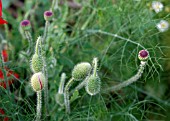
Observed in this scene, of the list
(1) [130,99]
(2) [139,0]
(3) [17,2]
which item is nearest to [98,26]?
(2) [139,0]

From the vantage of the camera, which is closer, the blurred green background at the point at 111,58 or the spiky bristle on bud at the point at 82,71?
the spiky bristle on bud at the point at 82,71

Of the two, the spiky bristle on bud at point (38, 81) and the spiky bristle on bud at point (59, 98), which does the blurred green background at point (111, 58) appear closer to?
the spiky bristle on bud at point (59, 98)

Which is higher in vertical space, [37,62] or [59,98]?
[37,62]

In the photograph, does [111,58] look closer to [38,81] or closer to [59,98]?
[59,98]

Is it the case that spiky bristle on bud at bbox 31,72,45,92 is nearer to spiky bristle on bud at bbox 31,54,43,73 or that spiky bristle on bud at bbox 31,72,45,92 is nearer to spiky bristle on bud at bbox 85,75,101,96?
spiky bristle on bud at bbox 31,54,43,73

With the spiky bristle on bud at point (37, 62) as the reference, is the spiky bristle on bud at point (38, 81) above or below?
below

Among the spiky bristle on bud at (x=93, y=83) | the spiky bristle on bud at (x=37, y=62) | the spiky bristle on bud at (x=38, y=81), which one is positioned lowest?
the spiky bristle on bud at (x=93, y=83)

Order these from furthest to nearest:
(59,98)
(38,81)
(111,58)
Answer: (111,58)
(59,98)
(38,81)

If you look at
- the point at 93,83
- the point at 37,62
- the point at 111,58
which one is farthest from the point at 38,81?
the point at 111,58

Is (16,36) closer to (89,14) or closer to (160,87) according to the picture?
(89,14)

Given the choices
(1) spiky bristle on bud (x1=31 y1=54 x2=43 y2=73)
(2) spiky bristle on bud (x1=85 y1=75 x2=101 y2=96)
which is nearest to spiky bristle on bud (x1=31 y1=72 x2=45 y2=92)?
(1) spiky bristle on bud (x1=31 y1=54 x2=43 y2=73)

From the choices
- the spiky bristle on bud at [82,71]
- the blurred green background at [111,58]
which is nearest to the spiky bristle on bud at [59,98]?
the blurred green background at [111,58]
